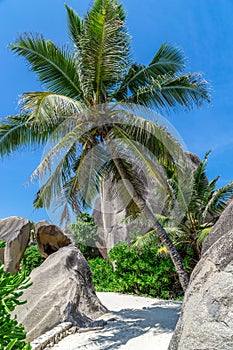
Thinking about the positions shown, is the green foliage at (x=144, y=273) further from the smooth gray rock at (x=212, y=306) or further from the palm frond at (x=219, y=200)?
the smooth gray rock at (x=212, y=306)

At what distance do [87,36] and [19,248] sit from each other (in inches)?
327

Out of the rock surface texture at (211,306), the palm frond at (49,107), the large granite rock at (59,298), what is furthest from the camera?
the palm frond at (49,107)

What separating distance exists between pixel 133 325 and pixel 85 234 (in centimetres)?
1413

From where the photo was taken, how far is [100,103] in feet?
36.0

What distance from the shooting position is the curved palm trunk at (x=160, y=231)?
425 inches

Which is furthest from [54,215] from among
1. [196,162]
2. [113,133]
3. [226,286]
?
[196,162]

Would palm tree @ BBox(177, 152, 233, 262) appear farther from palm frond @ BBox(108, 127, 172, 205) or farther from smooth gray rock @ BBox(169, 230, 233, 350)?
smooth gray rock @ BBox(169, 230, 233, 350)

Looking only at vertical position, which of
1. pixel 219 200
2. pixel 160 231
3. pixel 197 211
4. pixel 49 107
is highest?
pixel 49 107

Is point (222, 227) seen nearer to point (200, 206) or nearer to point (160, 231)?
point (160, 231)

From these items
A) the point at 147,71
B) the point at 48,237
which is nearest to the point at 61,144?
the point at 147,71

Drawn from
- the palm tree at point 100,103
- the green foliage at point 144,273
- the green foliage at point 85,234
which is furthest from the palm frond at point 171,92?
the green foliage at point 85,234

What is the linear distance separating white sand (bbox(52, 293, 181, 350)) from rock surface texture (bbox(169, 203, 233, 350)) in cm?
468

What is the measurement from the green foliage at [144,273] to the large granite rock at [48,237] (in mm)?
2379

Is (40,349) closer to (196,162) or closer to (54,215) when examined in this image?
(54,215)
